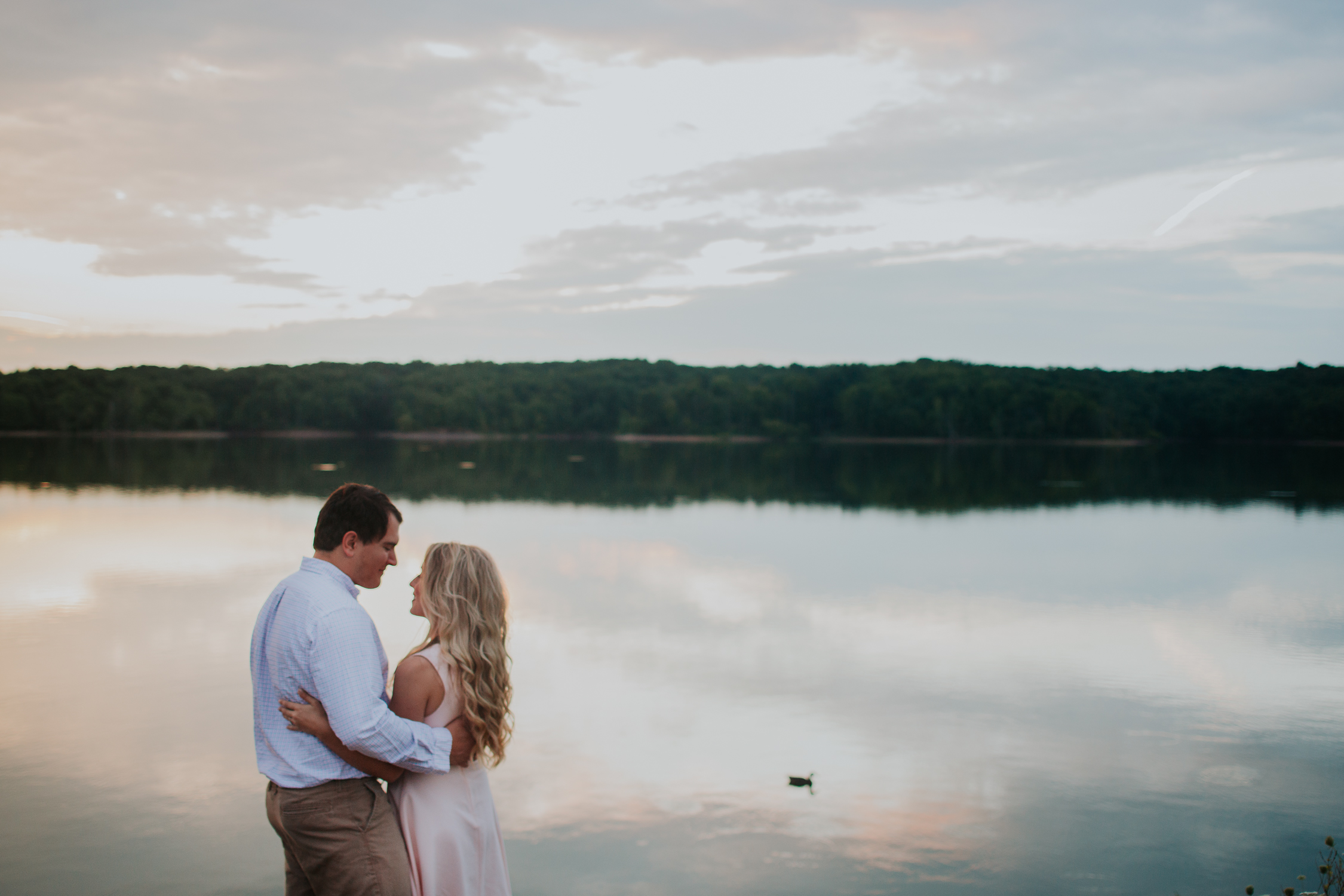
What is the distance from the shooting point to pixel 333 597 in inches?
103

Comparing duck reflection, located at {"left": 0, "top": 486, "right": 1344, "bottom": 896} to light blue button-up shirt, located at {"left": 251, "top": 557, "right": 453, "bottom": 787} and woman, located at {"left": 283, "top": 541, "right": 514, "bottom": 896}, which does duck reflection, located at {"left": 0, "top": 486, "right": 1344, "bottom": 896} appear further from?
light blue button-up shirt, located at {"left": 251, "top": 557, "right": 453, "bottom": 787}

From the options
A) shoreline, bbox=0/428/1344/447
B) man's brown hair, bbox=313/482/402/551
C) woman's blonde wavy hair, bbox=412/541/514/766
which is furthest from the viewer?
shoreline, bbox=0/428/1344/447

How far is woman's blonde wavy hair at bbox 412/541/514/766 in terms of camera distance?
2.85 meters

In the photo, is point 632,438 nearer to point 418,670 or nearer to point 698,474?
point 698,474

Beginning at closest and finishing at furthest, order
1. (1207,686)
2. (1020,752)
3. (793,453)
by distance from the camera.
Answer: (1020,752)
(1207,686)
(793,453)

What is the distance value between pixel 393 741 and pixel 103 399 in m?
115

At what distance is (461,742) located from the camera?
292 centimetres

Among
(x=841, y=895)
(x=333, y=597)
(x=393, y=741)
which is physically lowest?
(x=841, y=895)

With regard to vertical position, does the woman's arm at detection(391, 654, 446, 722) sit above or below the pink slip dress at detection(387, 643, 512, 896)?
above

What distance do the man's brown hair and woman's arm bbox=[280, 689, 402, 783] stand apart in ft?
1.35

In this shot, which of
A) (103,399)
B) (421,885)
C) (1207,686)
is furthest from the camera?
(103,399)

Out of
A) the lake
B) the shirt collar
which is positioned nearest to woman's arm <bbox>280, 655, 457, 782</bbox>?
the shirt collar

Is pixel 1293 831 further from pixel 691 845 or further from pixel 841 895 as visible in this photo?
pixel 691 845

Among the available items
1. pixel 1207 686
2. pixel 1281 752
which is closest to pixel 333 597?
pixel 1281 752
